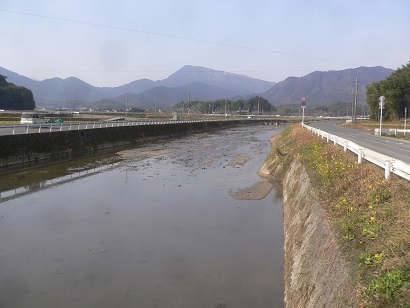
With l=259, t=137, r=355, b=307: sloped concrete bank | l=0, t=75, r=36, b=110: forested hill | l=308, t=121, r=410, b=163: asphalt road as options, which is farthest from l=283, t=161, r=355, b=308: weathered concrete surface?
l=0, t=75, r=36, b=110: forested hill

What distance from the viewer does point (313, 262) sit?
6.34 meters

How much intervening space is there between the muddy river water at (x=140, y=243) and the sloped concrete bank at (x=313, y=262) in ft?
1.84

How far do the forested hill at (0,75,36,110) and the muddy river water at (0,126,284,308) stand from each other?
299 ft

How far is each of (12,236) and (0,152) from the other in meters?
13.6

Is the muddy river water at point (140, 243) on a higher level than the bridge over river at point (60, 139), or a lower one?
lower

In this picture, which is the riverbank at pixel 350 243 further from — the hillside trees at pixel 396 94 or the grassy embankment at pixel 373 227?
the hillside trees at pixel 396 94

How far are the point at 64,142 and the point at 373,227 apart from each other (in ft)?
89.3

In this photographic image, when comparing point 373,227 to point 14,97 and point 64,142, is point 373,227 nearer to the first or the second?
point 64,142

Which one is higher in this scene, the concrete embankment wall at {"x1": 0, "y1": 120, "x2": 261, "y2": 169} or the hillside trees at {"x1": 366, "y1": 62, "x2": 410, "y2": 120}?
the hillside trees at {"x1": 366, "y1": 62, "x2": 410, "y2": 120}

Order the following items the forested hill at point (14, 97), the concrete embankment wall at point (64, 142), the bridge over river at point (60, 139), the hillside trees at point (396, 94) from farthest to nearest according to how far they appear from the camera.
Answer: the forested hill at point (14, 97)
the hillside trees at point (396, 94)
the bridge over river at point (60, 139)
the concrete embankment wall at point (64, 142)

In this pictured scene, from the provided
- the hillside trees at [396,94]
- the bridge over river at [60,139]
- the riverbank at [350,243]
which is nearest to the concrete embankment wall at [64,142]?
the bridge over river at [60,139]

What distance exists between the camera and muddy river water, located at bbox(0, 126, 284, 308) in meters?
7.19

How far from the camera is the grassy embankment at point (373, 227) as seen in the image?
4.11 meters

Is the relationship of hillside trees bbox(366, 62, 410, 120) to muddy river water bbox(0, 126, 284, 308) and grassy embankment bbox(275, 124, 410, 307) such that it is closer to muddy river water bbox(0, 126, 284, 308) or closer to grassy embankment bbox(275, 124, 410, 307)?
muddy river water bbox(0, 126, 284, 308)
